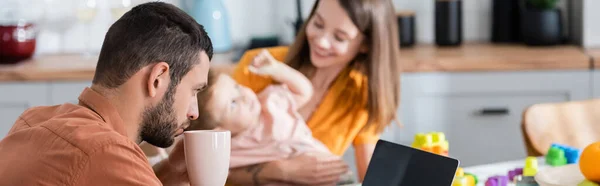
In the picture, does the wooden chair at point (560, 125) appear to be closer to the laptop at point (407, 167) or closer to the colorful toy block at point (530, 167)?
the colorful toy block at point (530, 167)

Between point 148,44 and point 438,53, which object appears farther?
point 438,53

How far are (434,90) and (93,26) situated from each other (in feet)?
5.00

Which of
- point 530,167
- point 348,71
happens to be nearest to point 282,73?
point 348,71

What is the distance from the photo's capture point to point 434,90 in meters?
3.55

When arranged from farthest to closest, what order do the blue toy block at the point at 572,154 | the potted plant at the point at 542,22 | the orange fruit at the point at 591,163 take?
1. the potted plant at the point at 542,22
2. the blue toy block at the point at 572,154
3. the orange fruit at the point at 591,163

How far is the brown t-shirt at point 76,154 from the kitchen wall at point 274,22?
2649 mm

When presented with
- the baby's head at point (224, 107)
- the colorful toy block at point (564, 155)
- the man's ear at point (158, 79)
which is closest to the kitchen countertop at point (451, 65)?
the baby's head at point (224, 107)

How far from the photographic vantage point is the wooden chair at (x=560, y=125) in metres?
2.59

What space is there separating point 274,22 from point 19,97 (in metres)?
1.17

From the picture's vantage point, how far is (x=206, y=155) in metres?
1.68

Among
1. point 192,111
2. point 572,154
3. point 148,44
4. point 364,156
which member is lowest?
point 364,156

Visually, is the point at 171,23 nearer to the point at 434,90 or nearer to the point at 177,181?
the point at 177,181

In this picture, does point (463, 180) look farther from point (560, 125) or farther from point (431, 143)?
point (560, 125)

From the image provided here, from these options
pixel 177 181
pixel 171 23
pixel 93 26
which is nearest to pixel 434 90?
pixel 93 26
